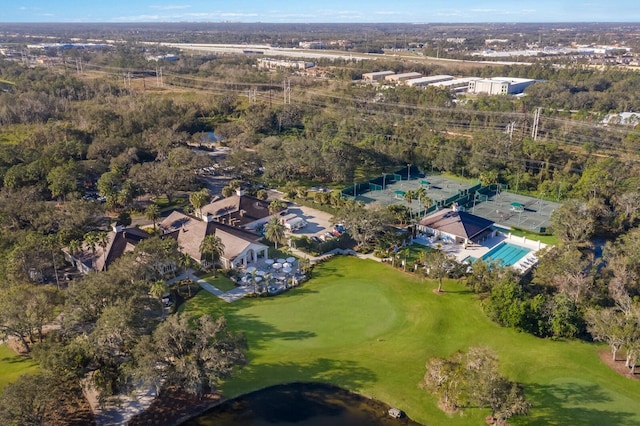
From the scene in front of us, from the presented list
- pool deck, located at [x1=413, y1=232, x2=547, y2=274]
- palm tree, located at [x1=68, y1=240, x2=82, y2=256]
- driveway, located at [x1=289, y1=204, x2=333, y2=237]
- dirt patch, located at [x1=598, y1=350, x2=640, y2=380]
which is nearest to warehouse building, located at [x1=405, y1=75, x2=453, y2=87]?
driveway, located at [x1=289, y1=204, x2=333, y2=237]

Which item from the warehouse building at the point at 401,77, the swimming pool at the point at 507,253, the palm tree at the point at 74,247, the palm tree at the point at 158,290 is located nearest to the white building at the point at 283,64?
the warehouse building at the point at 401,77

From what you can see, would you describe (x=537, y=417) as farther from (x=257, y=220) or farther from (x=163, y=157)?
(x=163, y=157)

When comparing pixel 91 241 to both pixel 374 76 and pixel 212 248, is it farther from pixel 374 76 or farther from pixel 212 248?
pixel 374 76

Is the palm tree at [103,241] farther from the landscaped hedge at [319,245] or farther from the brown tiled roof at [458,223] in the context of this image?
the brown tiled roof at [458,223]

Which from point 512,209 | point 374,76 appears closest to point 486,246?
point 512,209

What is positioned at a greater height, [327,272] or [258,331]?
[327,272]

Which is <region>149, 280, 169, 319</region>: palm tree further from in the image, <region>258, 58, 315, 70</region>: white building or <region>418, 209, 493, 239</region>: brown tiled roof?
<region>258, 58, 315, 70</region>: white building

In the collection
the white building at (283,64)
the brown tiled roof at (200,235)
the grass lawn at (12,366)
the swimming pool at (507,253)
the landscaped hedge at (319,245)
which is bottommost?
the grass lawn at (12,366)
